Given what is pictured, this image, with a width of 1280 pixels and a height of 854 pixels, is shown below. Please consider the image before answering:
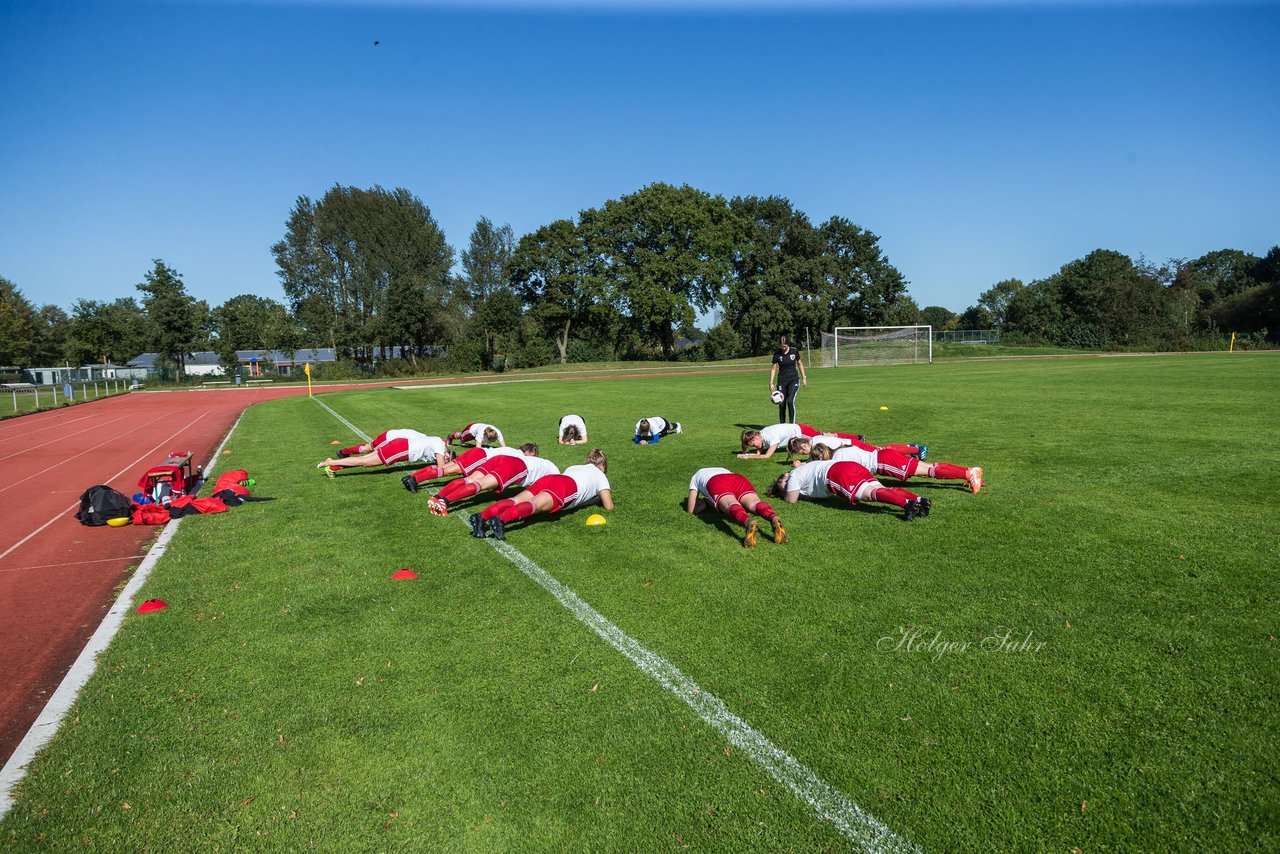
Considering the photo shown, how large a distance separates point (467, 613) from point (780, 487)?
4.46 m

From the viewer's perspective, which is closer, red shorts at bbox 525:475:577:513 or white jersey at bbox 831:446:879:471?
red shorts at bbox 525:475:577:513

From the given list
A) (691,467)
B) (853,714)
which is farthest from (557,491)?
(853,714)

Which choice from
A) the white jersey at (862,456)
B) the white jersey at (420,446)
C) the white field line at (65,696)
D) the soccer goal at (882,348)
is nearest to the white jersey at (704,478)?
the white jersey at (862,456)

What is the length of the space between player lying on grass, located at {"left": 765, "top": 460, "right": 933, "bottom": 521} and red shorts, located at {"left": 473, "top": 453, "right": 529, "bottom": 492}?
3226mm

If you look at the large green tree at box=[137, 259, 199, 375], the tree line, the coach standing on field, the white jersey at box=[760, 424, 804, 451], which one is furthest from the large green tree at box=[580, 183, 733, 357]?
the white jersey at box=[760, 424, 804, 451]

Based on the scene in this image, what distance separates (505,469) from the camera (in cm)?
834

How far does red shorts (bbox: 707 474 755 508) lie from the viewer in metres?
7.45

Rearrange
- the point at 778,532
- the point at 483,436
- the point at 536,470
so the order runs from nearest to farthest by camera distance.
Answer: the point at 778,532, the point at 536,470, the point at 483,436

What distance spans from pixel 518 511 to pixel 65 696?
402 cm

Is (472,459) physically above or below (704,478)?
above

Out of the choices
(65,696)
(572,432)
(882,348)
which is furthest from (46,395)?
(882,348)

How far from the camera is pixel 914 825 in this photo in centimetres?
297

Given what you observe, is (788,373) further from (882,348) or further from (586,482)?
(882,348)

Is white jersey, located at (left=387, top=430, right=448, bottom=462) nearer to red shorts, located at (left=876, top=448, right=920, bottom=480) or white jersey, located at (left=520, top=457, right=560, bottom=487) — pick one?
white jersey, located at (left=520, top=457, right=560, bottom=487)
